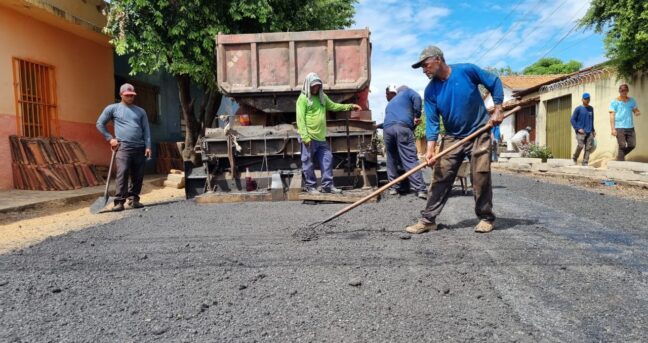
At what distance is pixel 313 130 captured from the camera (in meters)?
6.12

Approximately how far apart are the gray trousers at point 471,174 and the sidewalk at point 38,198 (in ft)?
18.2

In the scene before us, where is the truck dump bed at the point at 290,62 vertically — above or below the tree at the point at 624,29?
below

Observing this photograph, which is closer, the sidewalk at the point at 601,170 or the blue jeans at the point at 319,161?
the blue jeans at the point at 319,161

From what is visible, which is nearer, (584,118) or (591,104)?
(584,118)

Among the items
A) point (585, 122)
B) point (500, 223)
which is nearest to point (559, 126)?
point (585, 122)

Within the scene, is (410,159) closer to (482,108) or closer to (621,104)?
(482,108)

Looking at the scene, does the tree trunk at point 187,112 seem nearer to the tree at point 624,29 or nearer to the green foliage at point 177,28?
the green foliage at point 177,28

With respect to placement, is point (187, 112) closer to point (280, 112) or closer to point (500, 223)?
point (280, 112)

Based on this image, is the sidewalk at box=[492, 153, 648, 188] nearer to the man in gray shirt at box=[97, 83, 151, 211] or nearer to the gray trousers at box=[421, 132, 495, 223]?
the gray trousers at box=[421, 132, 495, 223]

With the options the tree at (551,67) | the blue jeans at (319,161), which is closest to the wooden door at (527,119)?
the blue jeans at (319,161)

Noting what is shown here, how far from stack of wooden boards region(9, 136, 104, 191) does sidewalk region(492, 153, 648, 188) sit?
377 inches

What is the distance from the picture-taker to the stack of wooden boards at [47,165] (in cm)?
788

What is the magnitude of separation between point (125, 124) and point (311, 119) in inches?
100

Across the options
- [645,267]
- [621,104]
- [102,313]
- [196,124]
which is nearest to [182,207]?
[102,313]
